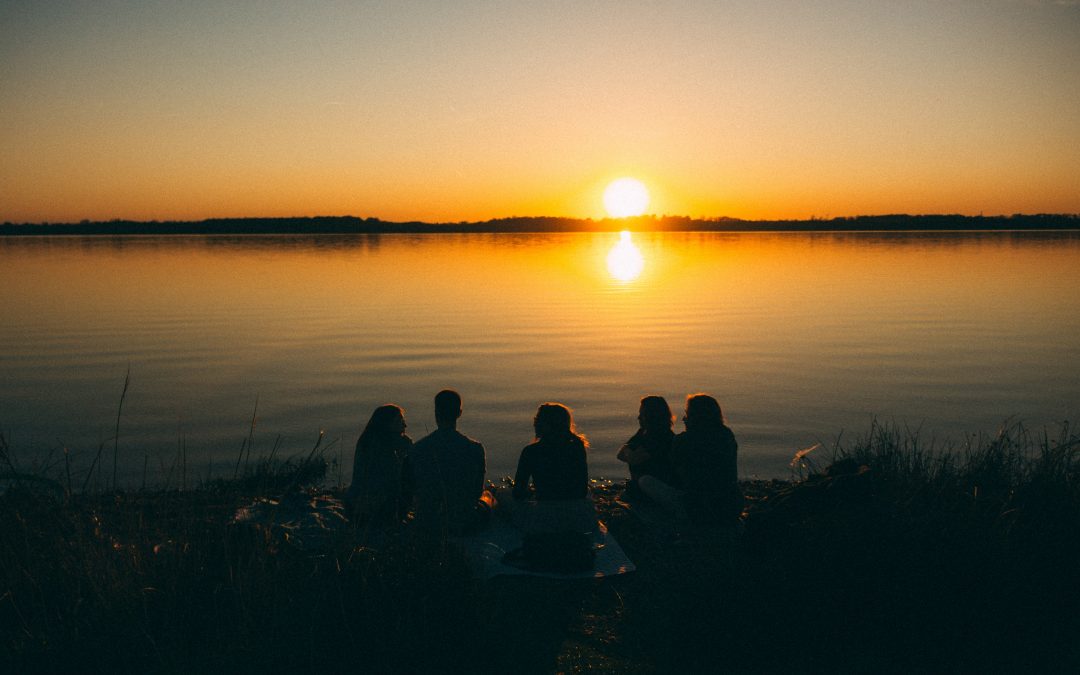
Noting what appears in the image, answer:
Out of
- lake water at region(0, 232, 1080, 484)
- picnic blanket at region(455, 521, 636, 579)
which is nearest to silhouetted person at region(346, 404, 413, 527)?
picnic blanket at region(455, 521, 636, 579)

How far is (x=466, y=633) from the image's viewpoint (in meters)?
4.94

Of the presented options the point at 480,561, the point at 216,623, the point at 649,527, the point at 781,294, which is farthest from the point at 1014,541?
the point at 781,294

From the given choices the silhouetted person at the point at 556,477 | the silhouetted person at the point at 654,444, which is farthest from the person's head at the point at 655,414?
the silhouetted person at the point at 556,477

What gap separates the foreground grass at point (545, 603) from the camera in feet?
15.6

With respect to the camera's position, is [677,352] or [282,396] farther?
[677,352]

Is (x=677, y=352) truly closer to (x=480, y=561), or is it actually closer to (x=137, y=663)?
(x=480, y=561)

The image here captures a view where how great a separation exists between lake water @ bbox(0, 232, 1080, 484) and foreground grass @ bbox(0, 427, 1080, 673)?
3.41 feet

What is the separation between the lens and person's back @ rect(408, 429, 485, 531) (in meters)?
6.75

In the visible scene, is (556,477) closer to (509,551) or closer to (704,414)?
(509,551)

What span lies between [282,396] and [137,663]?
11.8 m

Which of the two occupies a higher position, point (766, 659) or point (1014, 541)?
point (1014, 541)

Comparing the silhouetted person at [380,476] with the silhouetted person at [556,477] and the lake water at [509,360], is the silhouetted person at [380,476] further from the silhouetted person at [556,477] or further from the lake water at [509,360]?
the lake water at [509,360]

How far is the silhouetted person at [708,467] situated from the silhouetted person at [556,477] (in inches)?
39.3

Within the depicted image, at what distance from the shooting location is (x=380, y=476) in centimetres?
692
